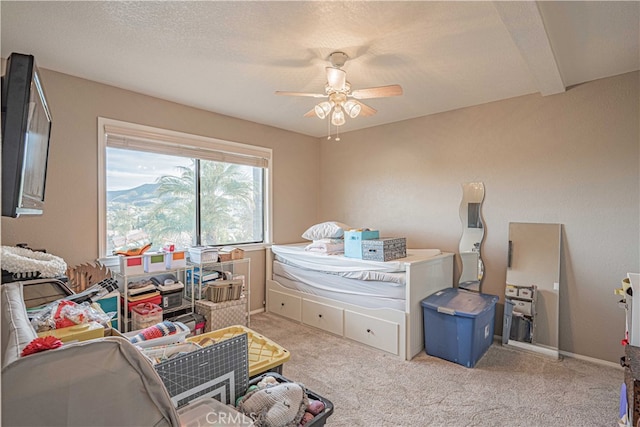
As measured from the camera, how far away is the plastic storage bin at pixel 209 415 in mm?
1021

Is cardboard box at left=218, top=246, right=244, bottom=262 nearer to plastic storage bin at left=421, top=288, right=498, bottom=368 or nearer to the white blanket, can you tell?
the white blanket

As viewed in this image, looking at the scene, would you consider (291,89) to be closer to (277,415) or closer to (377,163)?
(377,163)

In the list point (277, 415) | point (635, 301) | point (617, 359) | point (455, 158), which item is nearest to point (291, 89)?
Answer: point (455, 158)

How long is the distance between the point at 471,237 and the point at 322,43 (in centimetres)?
239

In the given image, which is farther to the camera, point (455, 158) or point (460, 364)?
point (455, 158)

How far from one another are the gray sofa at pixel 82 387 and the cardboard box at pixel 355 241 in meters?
2.40

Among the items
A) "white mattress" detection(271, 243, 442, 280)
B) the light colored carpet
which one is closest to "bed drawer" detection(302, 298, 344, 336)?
the light colored carpet

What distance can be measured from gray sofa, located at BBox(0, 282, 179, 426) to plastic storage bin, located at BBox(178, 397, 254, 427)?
0.94 ft

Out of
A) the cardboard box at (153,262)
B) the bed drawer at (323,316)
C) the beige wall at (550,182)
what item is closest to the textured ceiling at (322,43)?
the beige wall at (550,182)

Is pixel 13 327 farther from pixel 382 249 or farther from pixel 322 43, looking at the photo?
pixel 382 249

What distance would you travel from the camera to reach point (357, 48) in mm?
2115

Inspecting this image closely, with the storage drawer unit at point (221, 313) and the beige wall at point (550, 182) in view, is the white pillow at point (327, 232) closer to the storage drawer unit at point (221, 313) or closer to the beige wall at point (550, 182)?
the beige wall at point (550, 182)

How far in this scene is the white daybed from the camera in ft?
8.96

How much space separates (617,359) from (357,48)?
3190 mm
